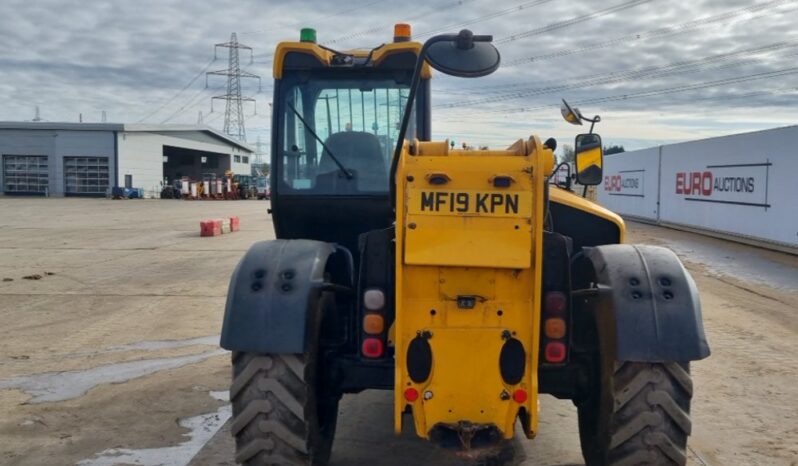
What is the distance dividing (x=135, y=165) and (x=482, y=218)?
56.6m

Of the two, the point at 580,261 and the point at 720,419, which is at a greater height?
the point at 580,261

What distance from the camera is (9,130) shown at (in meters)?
54.7

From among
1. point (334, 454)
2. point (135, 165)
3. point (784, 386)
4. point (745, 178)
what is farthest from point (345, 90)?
point (135, 165)

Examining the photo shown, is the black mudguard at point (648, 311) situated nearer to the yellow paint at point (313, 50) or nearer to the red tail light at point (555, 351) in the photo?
the red tail light at point (555, 351)

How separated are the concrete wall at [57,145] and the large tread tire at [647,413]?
55.0 m

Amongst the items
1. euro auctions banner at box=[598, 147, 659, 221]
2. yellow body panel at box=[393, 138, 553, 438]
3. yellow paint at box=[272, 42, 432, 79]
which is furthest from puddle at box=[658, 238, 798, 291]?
yellow body panel at box=[393, 138, 553, 438]

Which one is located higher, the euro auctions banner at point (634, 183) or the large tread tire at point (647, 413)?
the euro auctions banner at point (634, 183)

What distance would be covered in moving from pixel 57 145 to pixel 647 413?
57.6m

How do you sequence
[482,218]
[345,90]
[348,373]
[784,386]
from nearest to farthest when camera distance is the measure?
[482,218]
[348,373]
[345,90]
[784,386]

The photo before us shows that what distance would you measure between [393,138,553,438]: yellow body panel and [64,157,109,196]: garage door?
55.2m

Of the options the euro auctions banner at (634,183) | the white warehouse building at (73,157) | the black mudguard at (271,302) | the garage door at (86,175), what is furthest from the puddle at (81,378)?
the garage door at (86,175)

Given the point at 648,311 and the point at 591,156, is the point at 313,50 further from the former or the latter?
the point at 648,311

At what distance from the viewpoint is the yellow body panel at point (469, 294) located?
347cm

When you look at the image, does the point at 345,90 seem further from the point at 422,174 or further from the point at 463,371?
the point at 463,371
